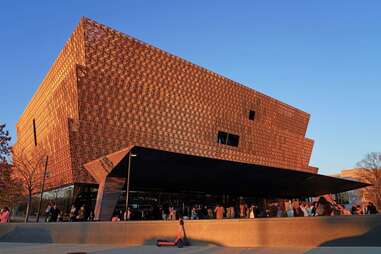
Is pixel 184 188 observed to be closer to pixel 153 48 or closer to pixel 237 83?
pixel 153 48

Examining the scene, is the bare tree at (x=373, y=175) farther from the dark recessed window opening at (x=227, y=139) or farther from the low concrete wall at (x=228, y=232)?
the low concrete wall at (x=228, y=232)

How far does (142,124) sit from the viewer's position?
4044 centimetres

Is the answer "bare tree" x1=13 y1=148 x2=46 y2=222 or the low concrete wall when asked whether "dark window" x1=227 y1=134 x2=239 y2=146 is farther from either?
the low concrete wall

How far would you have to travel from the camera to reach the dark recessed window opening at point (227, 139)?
50150 millimetres

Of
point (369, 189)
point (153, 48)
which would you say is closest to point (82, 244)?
point (153, 48)

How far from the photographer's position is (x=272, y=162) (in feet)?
189

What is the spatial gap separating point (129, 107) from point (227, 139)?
686 inches

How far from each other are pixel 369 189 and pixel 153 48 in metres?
57.4

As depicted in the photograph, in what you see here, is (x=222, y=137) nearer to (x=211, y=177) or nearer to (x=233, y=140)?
(x=233, y=140)

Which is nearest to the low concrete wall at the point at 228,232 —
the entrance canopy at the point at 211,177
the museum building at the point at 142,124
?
the entrance canopy at the point at 211,177

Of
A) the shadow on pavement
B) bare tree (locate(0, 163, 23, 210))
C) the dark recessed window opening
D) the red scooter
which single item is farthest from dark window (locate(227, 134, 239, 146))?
the red scooter

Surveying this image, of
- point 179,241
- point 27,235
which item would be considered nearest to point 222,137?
point 27,235

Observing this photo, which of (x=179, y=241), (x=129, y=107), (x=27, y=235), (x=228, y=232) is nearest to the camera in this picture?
(x=228, y=232)

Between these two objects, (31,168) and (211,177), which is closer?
(211,177)
